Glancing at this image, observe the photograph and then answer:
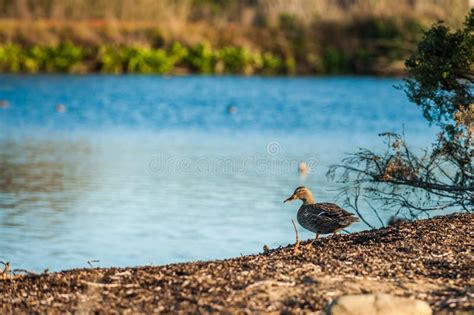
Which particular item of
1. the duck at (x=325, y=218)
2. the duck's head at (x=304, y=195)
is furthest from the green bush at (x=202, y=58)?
the duck at (x=325, y=218)

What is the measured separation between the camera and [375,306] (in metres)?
7.00

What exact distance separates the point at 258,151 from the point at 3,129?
9457 mm

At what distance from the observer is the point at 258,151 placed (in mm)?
25984

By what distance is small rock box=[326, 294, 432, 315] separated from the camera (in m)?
6.96

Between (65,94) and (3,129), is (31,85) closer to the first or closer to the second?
(65,94)

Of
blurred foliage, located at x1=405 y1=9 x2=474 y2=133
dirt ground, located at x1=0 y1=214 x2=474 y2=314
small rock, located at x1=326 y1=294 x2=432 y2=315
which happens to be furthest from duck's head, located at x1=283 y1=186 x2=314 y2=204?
small rock, located at x1=326 y1=294 x2=432 y2=315

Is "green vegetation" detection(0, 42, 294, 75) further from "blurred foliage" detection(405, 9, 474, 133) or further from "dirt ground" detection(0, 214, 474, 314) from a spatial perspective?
"dirt ground" detection(0, 214, 474, 314)

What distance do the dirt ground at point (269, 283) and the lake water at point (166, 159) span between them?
3828 millimetres

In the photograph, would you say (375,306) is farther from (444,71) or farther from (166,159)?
(166,159)


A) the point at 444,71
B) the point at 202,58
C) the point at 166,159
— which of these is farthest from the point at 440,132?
the point at 202,58

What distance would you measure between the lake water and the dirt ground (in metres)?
3.83

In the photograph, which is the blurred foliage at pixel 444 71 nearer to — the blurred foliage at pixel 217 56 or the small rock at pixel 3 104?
the small rock at pixel 3 104

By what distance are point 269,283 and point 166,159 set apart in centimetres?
1627

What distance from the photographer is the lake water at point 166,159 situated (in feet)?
46.6
